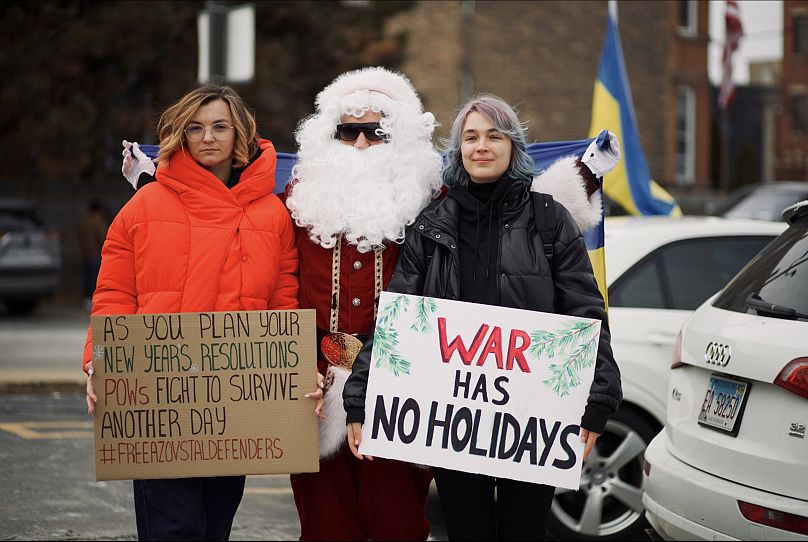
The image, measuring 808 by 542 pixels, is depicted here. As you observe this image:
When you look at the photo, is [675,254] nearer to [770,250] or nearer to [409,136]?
[770,250]

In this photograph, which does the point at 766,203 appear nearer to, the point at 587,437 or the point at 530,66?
the point at 587,437

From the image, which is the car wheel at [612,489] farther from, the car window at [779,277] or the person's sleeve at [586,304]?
the person's sleeve at [586,304]

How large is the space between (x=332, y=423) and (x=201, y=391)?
51 centimetres

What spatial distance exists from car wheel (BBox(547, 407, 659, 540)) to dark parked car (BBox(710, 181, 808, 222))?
811 centimetres

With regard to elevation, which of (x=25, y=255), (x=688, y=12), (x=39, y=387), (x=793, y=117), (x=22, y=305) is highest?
(x=688, y=12)

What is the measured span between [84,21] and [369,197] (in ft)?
44.7

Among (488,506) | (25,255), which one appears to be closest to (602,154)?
(488,506)

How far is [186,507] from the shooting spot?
344cm

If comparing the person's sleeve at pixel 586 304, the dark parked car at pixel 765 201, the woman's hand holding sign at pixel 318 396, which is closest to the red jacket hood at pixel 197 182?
the woman's hand holding sign at pixel 318 396

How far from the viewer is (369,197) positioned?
3705mm

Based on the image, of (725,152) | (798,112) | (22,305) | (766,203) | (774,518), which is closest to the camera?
(774,518)

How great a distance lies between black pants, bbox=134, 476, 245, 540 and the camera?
341cm

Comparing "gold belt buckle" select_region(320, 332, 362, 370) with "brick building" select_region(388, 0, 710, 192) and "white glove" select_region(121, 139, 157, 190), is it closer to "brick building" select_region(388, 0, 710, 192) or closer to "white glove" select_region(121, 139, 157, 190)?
"white glove" select_region(121, 139, 157, 190)


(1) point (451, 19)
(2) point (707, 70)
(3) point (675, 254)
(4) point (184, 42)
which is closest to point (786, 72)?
(2) point (707, 70)
